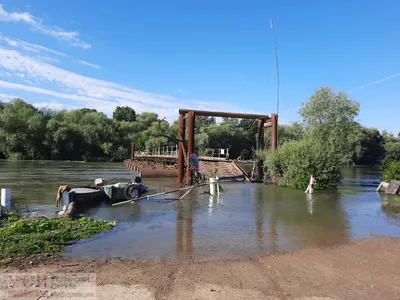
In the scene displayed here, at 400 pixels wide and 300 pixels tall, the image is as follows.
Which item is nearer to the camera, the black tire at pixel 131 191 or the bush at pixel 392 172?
the black tire at pixel 131 191

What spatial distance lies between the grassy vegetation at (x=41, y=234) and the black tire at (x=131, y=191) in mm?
5200

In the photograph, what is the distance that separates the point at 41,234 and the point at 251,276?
5.41m

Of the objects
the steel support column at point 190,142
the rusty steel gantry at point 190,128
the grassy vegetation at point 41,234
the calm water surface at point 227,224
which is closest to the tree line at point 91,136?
the rusty steel gantry at point 190,128

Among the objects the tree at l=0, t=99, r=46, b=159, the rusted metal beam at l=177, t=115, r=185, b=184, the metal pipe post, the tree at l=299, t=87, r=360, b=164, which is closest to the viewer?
the rusted metal beam at l=177, t=115, r=185, b=184

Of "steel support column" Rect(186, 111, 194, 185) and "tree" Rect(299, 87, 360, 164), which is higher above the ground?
"tree" Rect(299, 87, 360, 164)

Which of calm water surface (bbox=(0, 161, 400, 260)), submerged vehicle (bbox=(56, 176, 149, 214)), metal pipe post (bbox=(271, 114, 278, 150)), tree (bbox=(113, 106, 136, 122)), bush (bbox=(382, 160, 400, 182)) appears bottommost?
calm water surface (bbox=(0, 161, 400, 260))

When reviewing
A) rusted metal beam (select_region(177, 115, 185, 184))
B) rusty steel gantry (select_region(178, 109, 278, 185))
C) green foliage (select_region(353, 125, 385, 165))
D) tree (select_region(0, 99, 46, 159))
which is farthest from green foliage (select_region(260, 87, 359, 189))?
green foliage (select_region(353, 125, 385, 165))

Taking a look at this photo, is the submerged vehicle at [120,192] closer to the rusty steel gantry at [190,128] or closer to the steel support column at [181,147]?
the rusty steel gantry at [190,128]

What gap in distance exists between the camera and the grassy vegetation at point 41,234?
7688 millimetres

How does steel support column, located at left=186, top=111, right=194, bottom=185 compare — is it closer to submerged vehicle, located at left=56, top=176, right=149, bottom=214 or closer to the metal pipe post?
the metal pipe post

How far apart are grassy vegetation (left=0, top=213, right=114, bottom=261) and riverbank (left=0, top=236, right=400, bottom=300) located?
0.84 metres

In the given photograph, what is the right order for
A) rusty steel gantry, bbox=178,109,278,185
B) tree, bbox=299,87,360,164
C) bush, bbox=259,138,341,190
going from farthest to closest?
1. tree, bbox=299,87,360,164
2. rusty steel gantry, bbox=178,109,278,185
3. bush, bbox=259,138,341,190

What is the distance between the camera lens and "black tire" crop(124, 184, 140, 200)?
53.2ft

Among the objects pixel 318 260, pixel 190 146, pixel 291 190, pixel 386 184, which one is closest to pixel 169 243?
pixel 318 260
